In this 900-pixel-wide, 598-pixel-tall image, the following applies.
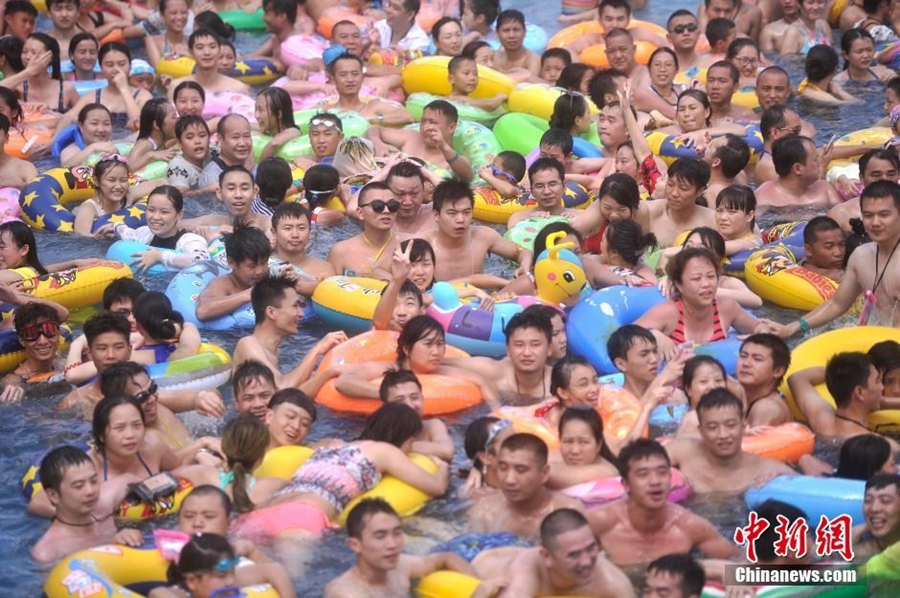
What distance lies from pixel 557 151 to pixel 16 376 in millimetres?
4636

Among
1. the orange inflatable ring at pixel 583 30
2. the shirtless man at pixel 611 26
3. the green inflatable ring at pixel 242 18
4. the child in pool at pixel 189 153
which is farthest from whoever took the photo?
the green inflatable ring at pixel 242 18

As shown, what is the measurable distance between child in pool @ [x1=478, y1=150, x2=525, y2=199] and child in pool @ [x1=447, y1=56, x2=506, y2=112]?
1613 millimetres

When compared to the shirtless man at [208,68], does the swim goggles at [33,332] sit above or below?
below

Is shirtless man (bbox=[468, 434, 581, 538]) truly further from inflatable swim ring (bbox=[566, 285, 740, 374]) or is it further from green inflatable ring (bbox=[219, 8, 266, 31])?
green inflatable ring (bbox=[219, 8, 266, 31])

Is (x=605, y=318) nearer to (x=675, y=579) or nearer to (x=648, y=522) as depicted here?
(x=648, y=522)

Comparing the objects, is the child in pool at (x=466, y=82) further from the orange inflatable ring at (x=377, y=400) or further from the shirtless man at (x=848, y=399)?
the shirtless man at (x=848, y=399)

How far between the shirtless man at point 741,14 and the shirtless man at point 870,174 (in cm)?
489

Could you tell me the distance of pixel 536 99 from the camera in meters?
14.1

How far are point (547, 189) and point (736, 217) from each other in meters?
1.35

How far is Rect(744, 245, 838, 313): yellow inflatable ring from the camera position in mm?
10773

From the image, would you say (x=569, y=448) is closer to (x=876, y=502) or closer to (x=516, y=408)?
(x=516, y=408)

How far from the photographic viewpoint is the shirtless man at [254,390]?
903cm

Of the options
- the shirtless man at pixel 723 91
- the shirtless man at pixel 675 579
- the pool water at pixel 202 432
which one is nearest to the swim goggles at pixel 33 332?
the pool water at pixel 202 432

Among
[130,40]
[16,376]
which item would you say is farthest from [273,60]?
[16,376]
